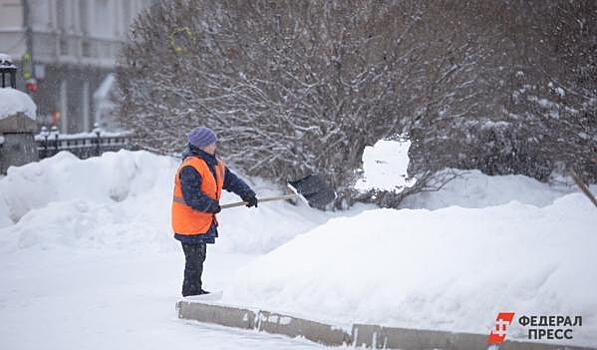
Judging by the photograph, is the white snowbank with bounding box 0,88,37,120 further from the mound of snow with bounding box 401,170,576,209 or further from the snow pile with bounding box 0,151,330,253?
the mound of snow with bounding box 401,170,576,209

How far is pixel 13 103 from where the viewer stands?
16.3 m

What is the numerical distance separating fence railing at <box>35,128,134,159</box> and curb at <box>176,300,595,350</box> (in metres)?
11.5

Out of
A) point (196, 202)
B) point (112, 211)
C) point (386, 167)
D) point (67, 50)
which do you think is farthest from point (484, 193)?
point (67, 50)

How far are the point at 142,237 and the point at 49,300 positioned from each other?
387 cm

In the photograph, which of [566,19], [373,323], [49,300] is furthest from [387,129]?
[373,323]

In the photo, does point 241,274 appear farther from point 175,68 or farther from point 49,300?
point 175,68

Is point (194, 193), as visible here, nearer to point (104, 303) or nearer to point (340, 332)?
point (104, 303)

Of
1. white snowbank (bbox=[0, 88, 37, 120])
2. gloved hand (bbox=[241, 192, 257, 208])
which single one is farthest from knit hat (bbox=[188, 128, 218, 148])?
white snowbank (bbox=[0, 88, 37, 120])

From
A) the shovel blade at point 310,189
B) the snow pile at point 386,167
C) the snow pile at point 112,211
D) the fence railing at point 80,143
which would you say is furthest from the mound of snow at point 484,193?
the fence railing at point 80,143

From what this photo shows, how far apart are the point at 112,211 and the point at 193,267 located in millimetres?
5395

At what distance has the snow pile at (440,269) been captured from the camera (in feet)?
20.0

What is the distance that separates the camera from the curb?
604 centimetres

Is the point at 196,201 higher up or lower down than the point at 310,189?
lower down

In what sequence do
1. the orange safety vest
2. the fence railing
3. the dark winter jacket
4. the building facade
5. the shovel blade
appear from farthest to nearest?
the building facade
the fence railing
the shovel blade
the orange safety vest
the dark winter jacket
